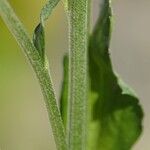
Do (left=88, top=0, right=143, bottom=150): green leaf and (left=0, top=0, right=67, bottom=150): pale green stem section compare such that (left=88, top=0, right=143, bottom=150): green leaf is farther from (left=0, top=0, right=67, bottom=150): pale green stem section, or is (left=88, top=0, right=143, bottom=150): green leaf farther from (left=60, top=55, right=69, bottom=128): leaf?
(left=0, top=0, right=67, bottom=150): pale green stem section

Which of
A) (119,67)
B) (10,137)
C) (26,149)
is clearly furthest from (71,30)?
(119,67)

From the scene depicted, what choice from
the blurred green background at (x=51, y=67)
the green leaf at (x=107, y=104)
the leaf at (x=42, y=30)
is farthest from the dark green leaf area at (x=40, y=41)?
the blurred green background at (x=51, y=67)

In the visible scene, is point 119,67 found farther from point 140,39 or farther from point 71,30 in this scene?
point 71,30

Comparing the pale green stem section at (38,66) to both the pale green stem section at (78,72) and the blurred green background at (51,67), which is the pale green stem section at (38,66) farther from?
the blurred green background at (51,67)

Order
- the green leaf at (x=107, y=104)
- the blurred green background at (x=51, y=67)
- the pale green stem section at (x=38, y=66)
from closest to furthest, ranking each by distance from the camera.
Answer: the pale green stem section at (x=38, y=66), the green leaf at (x=107, y=104), the blurred green background at (x=51, y=67)

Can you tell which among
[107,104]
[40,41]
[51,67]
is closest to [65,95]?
[107,104]

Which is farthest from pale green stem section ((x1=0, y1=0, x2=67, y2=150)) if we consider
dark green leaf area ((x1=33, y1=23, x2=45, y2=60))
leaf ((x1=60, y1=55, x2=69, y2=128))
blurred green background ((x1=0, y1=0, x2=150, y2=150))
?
blurred green background ((x1=0, y1=0, x2=150, y2=150))
